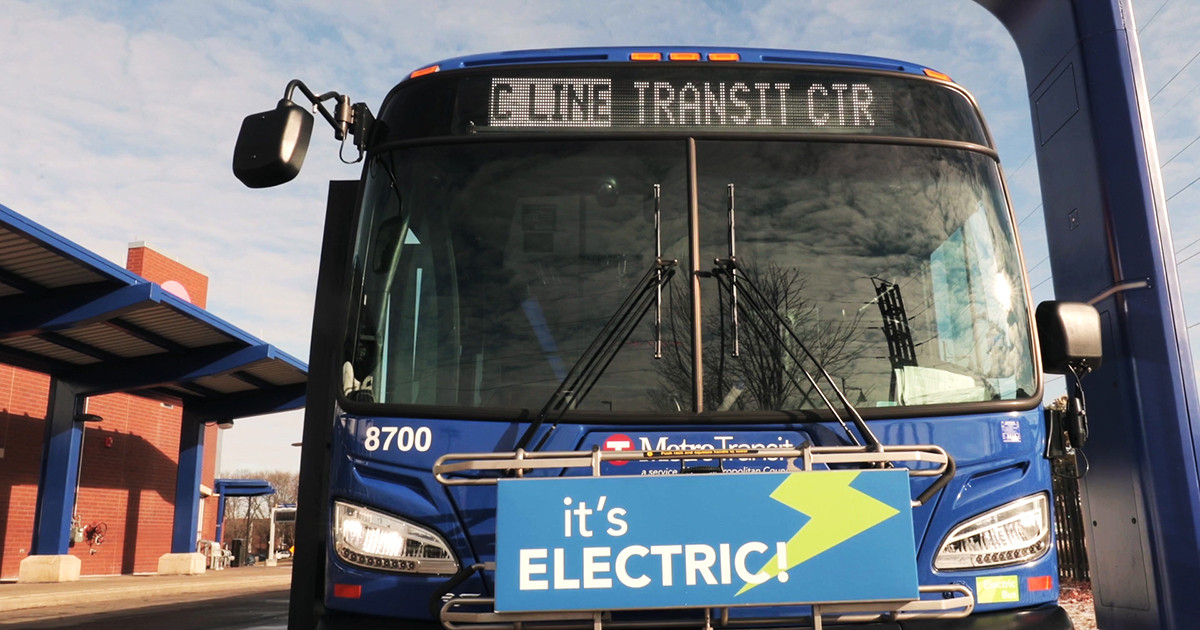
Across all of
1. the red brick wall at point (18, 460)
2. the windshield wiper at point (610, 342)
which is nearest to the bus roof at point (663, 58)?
the windshield wiper at point (610, 342)

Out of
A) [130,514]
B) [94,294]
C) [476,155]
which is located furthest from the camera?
[130,514]

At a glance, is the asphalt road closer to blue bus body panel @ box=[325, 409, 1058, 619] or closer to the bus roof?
blue bus body panel @ box=[325, 409, 1058, 619]

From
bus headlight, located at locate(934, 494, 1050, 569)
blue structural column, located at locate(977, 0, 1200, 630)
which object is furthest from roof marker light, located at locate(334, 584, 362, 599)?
blue structural column, located at locate(977, 0, 1200, 630)

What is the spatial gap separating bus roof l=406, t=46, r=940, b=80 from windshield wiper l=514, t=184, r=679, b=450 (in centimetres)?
85

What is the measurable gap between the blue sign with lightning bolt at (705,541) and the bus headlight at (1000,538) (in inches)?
17.0

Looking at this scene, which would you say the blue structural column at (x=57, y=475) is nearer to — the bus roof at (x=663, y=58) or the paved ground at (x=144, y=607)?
the paved ground at (x=144, y=607)

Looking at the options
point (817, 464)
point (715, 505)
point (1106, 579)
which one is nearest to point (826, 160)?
point (817, 464)

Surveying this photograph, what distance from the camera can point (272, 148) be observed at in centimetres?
376

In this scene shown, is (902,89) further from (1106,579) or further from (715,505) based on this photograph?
(1106,579)

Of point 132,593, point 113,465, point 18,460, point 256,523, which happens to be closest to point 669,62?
point 132,593

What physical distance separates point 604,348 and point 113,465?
24850 mm

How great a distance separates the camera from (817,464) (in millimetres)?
3217

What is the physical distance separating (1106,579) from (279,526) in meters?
87.9

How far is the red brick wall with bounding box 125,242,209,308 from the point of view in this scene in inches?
1073
